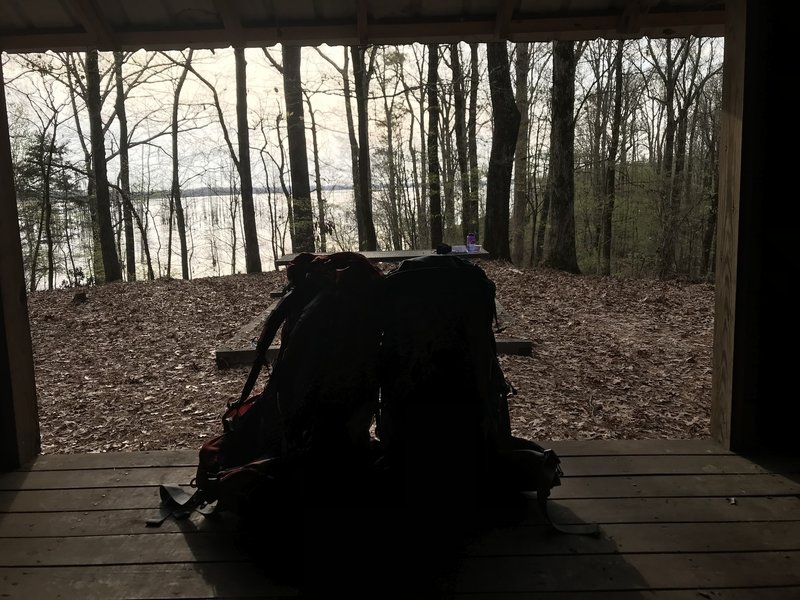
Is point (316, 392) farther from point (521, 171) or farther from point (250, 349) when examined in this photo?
point (521, 171)

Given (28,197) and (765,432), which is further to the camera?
(28,197)

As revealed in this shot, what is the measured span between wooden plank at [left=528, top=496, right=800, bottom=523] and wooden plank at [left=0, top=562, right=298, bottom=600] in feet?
3.82

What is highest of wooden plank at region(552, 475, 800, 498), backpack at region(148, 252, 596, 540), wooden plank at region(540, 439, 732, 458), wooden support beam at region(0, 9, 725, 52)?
wooden support beam at region(0, 9, 725, 52)

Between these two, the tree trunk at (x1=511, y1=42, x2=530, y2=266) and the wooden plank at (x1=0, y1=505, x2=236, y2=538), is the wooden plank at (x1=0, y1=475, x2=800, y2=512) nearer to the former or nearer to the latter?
the wooden plank at (x1=0, y1=505, x2=236, y2=538)

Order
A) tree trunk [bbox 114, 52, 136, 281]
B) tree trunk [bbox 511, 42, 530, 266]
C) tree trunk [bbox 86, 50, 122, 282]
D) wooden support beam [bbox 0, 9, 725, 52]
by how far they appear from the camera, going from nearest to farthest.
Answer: wooden support beam [bbox 0, 9, 725, 52] < tree trunk [bbox 86, 50, 122, 282] < tree trunk [bbox 114, 52, 136, 281] < tree trunk [bbox 511, 42, 530, 266]

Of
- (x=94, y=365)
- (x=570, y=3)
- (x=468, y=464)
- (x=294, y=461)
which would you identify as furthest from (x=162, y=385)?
(x=570, y=3)

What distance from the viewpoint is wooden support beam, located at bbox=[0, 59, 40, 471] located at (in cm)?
312

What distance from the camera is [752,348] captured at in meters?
3.08

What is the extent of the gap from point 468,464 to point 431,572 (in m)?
0.42

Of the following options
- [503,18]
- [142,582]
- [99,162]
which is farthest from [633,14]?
[99,162]

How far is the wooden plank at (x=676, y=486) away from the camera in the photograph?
2729mm

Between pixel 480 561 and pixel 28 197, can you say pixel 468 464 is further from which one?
pixel 28 197

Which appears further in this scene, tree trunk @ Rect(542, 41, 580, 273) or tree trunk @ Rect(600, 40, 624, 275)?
tree trunk @ Rect(600, 40, 624, 275)

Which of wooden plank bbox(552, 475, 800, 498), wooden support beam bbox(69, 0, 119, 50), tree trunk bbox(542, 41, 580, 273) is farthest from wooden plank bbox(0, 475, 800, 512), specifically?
tree trunk bbox(542, 41, 580, 273)
